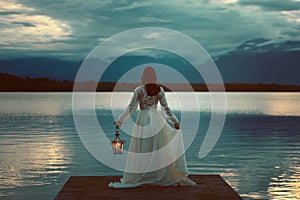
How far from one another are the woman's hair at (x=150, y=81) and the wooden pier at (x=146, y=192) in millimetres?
1845

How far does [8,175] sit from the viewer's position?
1554cm

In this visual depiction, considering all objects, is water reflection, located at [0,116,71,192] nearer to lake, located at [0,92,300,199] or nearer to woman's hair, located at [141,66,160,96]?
lake, located at [0,92,300,199]

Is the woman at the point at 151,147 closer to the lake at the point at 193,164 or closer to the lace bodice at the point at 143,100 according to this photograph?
the lace bodice at the point at 143,100

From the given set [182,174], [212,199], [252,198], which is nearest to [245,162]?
[252,198]

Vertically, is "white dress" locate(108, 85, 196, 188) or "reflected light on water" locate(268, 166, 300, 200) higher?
"white dress" locate(108, 85, 196, 188)

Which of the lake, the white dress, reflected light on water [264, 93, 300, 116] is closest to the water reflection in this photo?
the lake

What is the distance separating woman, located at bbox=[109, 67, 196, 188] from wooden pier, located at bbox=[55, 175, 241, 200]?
0.92ft

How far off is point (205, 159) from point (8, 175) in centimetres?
666

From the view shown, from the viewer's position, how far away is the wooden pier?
10242mm

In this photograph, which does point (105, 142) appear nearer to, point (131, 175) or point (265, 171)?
point (265, 171)

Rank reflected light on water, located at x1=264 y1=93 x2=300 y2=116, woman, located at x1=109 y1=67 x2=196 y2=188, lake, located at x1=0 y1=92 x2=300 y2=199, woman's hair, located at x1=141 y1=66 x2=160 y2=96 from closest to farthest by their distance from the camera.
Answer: woman's hair, located at x1=141 y1=66 x2=160 y2=96 < woman, located at x1=109 y1=67 x2=196 y2=188 < lake, located at x1=0 y1=92 x2=300 y2=199 < reflected light on water, located at x1=264 y1=93 x2=300 y2=116

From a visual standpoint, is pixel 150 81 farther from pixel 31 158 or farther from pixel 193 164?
pixel 31 158

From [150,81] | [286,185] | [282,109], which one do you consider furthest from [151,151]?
[282,109]

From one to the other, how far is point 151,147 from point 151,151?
8cm
